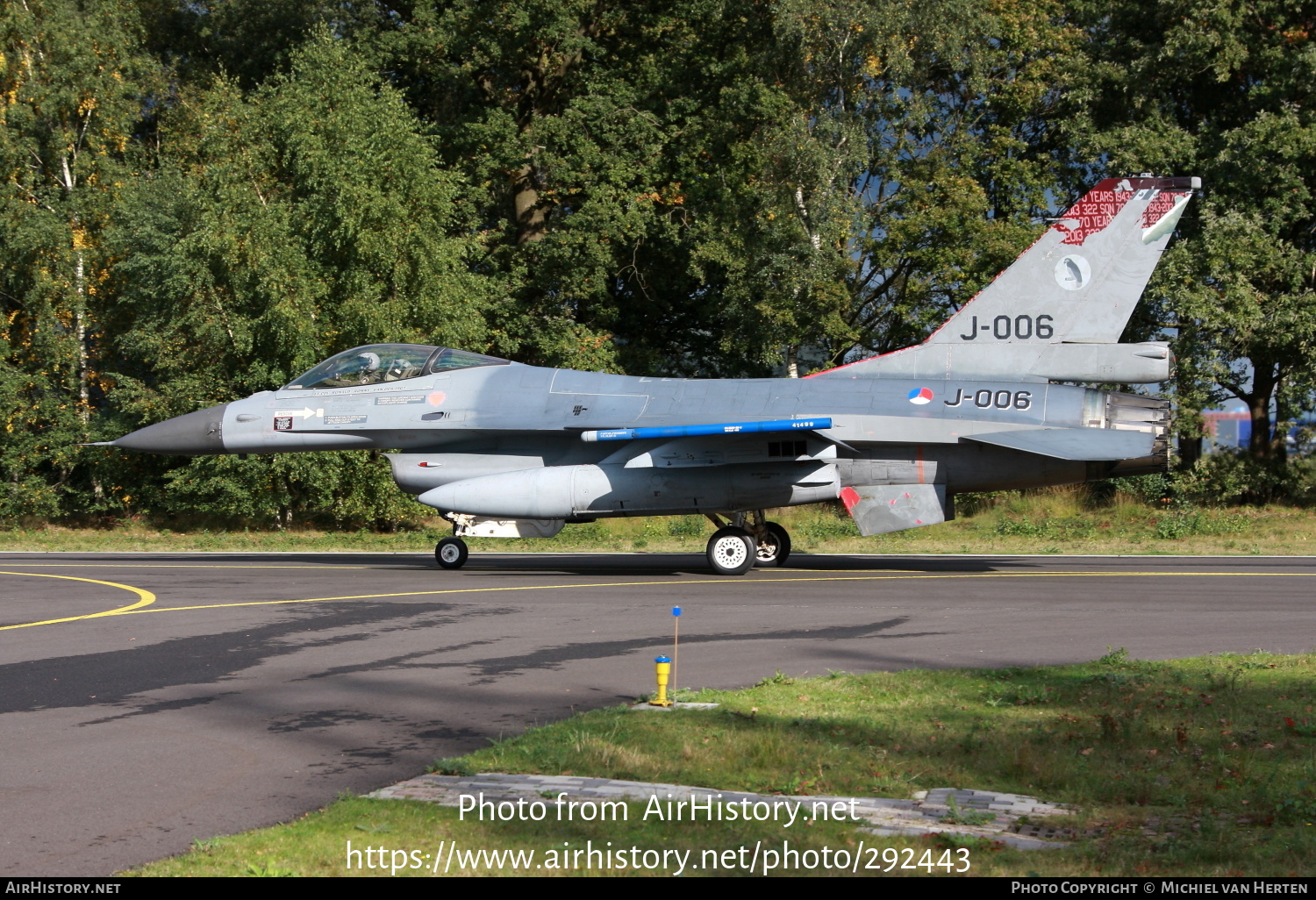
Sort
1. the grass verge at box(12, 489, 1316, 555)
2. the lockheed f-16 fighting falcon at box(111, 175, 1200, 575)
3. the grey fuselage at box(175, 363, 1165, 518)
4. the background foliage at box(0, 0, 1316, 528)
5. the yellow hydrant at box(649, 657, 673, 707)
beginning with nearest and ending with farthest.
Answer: the yellow hydrant at box(649, 657, 673, 707) < the lockheed f-16 fighting falcon at box(111, 175, 1200, 575) < the grey fuselage at box(175, 363, 1165, 518) < the grass verge at box(12, 489, 1316, 555) < the background foliage at box(0, 0, 1316, 528)

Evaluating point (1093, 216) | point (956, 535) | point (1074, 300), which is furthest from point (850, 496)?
point (956, 535)

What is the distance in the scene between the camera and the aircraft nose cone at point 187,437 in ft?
67.5

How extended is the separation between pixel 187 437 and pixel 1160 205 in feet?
54.1

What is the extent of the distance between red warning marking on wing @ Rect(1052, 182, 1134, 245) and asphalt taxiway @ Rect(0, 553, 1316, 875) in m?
5.20

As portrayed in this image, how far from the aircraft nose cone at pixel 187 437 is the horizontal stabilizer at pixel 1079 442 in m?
12.8

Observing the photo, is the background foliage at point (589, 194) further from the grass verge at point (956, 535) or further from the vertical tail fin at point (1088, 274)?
the vertical tail fin at point (1088, 274)

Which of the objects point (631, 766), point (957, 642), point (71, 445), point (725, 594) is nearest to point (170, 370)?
point (71, 445)

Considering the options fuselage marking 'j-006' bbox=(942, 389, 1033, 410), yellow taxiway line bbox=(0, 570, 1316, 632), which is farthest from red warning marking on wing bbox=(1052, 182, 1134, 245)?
yellow taxiway line bbox=(0, 570, 1316, 632)

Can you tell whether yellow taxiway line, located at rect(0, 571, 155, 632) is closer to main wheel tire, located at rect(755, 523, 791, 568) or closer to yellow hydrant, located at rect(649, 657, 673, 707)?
yellow hydrant, located at rect(649, 657, 673, 707)

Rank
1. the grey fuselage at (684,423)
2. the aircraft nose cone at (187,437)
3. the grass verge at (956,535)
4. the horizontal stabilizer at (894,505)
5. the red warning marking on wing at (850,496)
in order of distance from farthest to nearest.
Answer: the grass verge at (956,535), the aircraft nose cone at (187,437), the red warning marking on wing at (850,496), the horizontal stabilizer at (894,505), the grey fuselage at (684,423)

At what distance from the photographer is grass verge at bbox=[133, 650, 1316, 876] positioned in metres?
5.34

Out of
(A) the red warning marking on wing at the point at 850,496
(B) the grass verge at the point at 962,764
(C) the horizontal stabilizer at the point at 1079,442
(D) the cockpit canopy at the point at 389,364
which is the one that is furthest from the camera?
(D) the cockpit canopy at the point at 389,364

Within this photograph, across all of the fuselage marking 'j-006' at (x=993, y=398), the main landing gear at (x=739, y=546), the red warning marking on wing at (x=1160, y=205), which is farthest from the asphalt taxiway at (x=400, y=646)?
the red warning marking on wing at (x=1160, y=205)

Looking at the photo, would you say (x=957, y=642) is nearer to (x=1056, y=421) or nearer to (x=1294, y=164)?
(x=1056, y=421)
